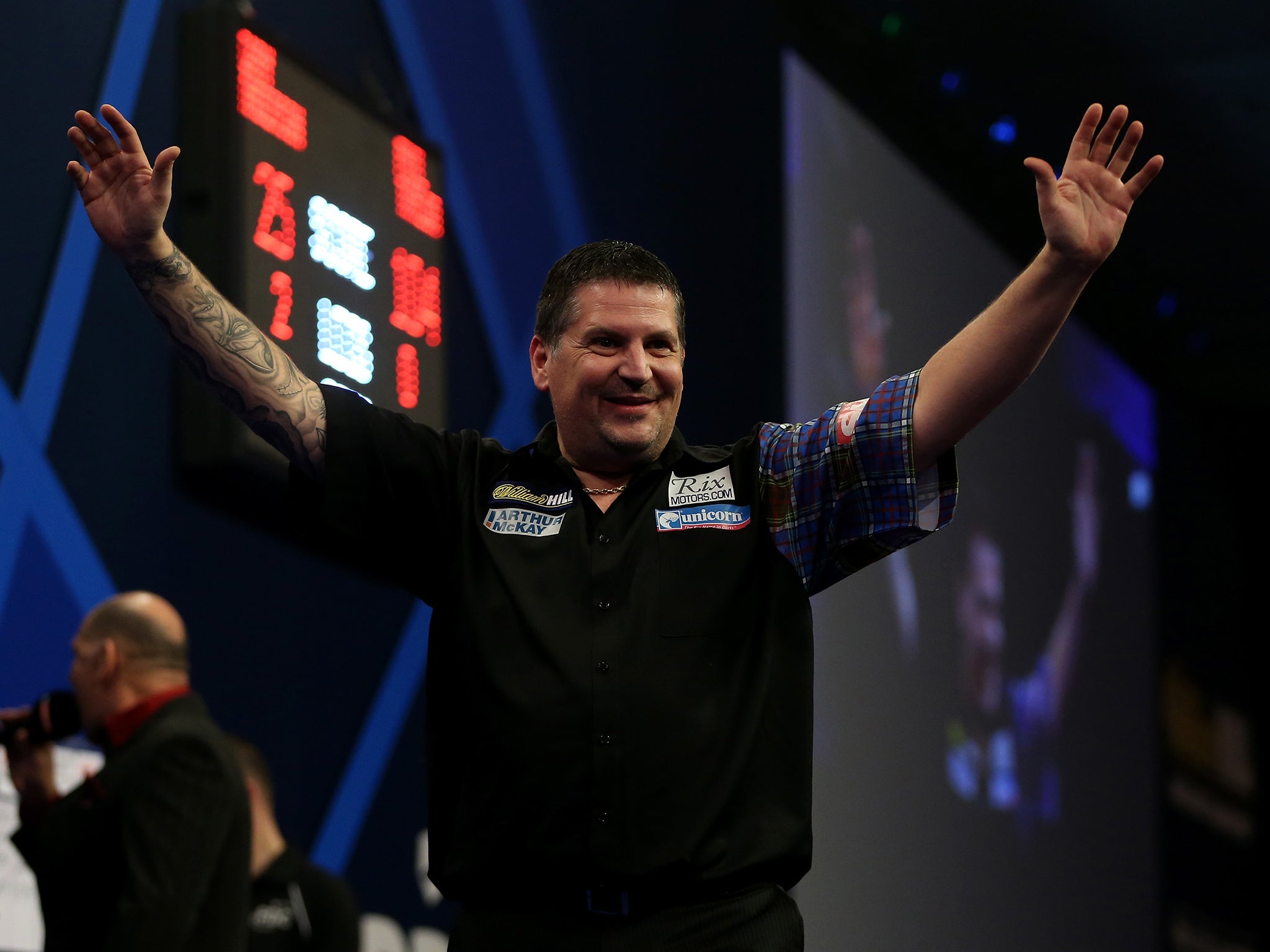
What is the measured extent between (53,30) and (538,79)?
2196 millimetres

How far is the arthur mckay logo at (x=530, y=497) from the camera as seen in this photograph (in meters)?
2.14

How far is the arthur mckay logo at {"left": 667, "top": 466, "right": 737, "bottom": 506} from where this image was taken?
2.13 meters

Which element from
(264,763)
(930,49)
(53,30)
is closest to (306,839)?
(264,763)

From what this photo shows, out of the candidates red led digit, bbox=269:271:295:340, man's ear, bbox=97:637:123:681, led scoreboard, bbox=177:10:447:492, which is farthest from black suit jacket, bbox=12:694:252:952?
red led digit, bbox=269:271:295:340

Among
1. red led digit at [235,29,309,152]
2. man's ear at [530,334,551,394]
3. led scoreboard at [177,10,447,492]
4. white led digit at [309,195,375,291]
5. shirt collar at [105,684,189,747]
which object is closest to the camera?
man's ear at [530,334,551,394]

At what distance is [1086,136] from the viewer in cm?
196

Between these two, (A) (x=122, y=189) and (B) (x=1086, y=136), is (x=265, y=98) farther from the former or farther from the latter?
(B) (x=1086, y=136)

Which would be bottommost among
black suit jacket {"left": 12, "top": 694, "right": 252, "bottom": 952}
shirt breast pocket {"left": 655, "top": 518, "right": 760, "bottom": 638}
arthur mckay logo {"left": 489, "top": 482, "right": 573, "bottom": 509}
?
black suit jacket {"left": 12, "top": 694, "right": 252, "bottom": 952}

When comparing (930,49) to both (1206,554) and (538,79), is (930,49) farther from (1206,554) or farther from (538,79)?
(1206,554)

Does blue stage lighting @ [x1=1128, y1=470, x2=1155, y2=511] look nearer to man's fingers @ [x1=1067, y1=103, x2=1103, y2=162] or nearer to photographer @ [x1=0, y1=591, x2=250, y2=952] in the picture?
photographer @ [x1=0, y1=591, x2=250, y2=952]

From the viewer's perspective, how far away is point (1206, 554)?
1197 cm

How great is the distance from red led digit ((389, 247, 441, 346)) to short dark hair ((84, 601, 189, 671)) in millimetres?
1131

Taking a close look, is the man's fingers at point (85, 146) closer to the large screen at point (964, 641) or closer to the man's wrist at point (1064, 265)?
the man's wrist at point (1064, 265)

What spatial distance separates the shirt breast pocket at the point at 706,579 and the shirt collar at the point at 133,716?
1.71m
